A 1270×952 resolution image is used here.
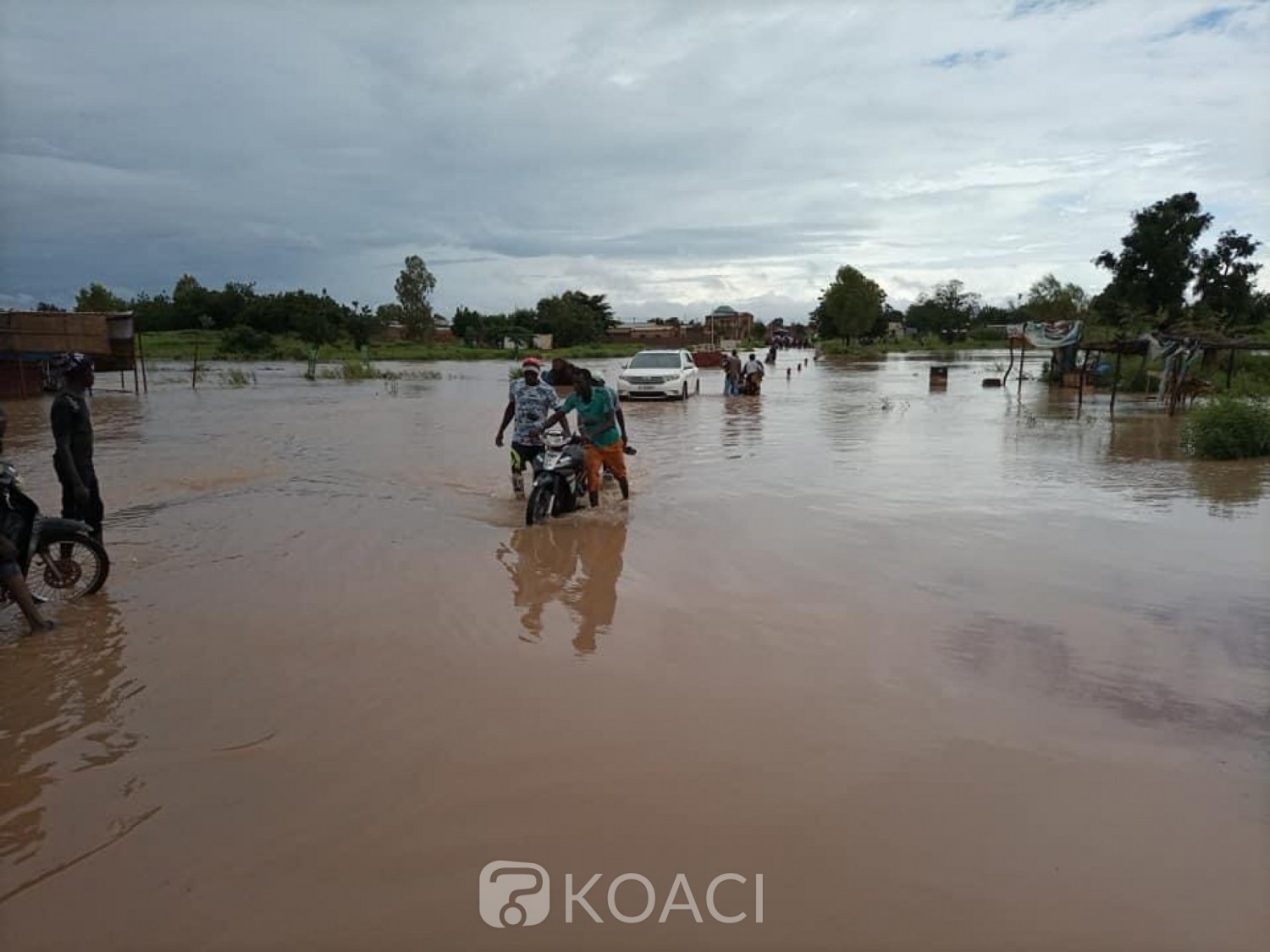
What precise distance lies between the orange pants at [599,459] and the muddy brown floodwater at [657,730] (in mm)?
579

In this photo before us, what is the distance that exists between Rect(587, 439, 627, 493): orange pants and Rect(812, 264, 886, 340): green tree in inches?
3401

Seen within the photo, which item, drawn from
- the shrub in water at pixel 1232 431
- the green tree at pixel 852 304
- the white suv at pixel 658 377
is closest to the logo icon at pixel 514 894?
the shrub in water at pixel 1232 431

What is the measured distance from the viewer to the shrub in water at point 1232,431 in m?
12.8

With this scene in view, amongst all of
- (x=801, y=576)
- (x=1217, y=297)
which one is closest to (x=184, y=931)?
(x=801, y=576)

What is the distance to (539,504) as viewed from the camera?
8609 millimetres

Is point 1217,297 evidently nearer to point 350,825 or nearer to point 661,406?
point 661,406

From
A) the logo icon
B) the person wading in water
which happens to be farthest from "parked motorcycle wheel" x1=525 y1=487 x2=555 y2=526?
the logo icon

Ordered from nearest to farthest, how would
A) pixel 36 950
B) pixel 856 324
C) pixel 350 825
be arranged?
pixel 36 950 → pixel 350 825 → pixel 856 324

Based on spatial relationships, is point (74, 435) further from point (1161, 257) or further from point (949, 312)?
point (949, 312)

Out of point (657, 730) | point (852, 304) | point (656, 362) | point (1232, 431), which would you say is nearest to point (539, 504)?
point (657, 730)

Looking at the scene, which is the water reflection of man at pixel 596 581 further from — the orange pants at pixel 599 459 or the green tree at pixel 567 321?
the green tree at pixel 567 321

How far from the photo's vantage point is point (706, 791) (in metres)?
3.51

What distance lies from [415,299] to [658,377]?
66.7 meters

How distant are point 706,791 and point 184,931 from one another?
1964 mm
